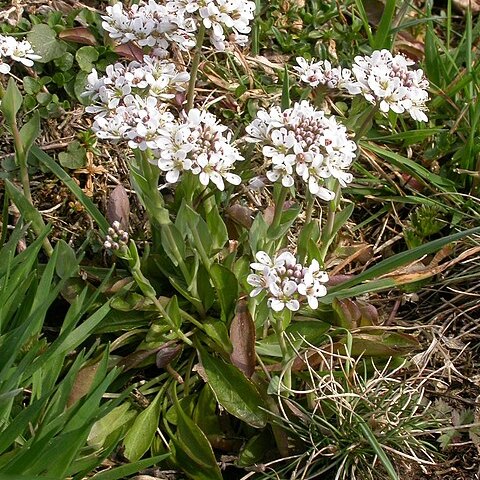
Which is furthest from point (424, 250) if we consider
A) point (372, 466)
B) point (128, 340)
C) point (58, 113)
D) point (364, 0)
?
point (364, 0)

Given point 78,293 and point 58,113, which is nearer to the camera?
point 78,293

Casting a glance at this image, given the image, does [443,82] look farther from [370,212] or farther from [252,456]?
[252,456]

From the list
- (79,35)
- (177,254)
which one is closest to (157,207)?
(177,254)

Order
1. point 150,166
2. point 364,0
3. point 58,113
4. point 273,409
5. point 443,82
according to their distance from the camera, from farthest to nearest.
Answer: point 364,0, point 443,82, point 58,113, point 273,409, point 150,166

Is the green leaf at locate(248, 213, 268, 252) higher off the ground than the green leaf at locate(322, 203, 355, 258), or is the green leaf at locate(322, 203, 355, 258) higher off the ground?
the green leaf at locate(248, 213, 268, 252)

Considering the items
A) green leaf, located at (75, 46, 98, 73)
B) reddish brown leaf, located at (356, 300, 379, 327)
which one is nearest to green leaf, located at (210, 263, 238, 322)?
reddish brown leaf, located at (356, 300, 379, 327)

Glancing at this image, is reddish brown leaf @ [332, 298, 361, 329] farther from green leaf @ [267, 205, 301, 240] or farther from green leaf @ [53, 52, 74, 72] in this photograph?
green leaf @ [53, 52, 74, 72]
